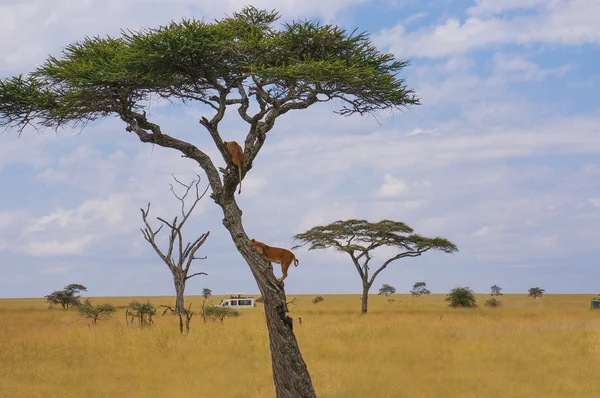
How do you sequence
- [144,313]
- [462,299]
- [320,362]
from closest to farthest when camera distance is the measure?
1. [320,362]
2. [144,313]
3. [462,299]

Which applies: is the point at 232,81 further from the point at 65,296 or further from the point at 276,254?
the point at 65,296

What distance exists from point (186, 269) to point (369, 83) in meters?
19.4

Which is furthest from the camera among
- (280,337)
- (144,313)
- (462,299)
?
(462,299)

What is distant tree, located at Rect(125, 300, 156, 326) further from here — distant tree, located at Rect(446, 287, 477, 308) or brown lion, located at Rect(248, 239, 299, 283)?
distant tree, located at Rect(446, 287, 477, 308)

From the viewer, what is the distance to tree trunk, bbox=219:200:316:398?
9.93 m

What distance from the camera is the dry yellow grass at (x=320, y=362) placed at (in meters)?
12.6

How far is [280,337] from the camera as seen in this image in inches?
392

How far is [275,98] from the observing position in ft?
35.9

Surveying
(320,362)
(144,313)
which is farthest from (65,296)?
(320,362)

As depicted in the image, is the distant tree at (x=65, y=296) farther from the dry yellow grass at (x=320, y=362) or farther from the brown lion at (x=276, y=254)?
the brown lion at (x=276, y=254)

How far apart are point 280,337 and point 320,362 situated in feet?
18.4

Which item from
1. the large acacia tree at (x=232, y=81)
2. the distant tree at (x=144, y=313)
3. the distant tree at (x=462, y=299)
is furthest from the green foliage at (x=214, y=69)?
the distant tree at (x=462, y=299)

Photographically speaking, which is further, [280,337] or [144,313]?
[144,313]

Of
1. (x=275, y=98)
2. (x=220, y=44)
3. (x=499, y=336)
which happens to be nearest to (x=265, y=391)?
(x=275, y=98)
